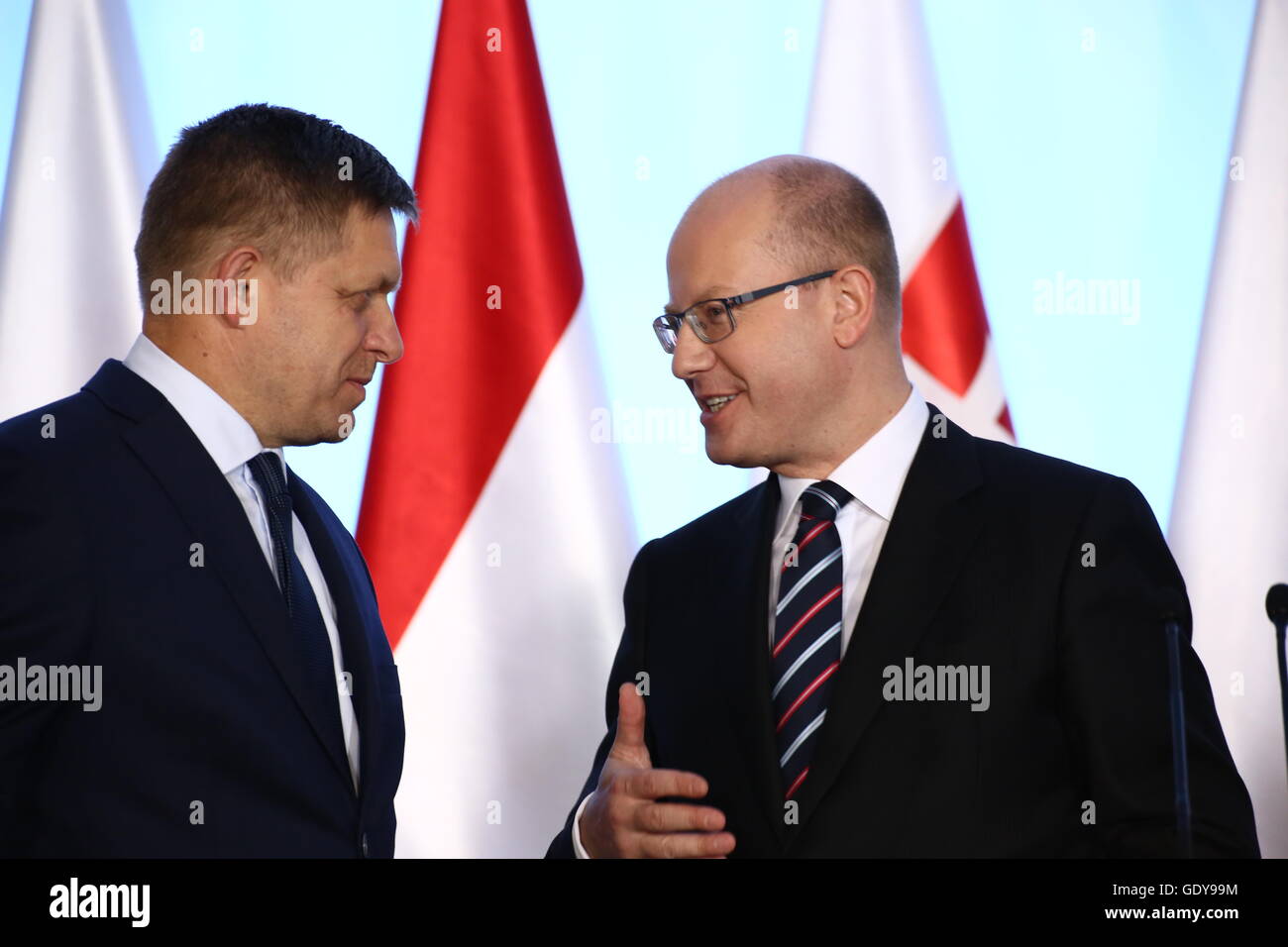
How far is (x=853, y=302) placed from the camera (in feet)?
8.44

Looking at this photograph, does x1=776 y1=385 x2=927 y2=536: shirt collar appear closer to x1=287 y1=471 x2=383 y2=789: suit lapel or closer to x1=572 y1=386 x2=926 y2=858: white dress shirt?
x1=572 y1=386 x2=926 y2=858: white dress shirt

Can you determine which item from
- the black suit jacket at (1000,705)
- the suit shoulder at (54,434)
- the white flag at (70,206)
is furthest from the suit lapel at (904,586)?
the white flag at (70,206)

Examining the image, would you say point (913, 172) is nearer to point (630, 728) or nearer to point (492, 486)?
point (492, 486)

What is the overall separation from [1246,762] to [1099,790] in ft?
4.94

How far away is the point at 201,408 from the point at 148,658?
0.46 m

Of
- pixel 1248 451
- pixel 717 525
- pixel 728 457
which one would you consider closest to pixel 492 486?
pixel 717 525

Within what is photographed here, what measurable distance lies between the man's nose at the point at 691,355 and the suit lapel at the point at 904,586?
44 cm

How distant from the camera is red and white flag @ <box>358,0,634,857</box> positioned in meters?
3.45

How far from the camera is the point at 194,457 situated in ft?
7.27

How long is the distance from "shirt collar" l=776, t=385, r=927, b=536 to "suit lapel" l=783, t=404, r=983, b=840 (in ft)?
0.16

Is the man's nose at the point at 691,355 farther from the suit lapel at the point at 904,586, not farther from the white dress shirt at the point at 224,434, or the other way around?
the white dress shirt at the point at 224,434

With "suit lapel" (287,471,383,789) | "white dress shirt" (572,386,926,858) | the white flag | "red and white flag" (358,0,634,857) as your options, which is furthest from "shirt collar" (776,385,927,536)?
the white flag

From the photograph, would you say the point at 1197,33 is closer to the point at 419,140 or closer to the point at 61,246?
the point at 419,140
